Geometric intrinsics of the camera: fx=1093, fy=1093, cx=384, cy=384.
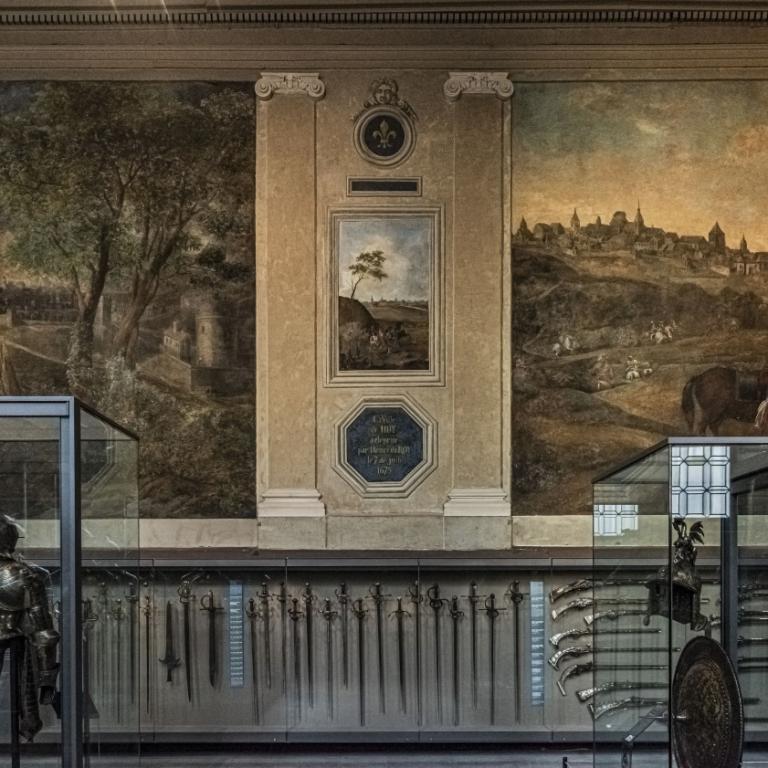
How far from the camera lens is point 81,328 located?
10.8 metres

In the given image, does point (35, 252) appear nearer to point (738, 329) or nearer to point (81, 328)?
point (81, 328)

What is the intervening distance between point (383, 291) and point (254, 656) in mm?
3705

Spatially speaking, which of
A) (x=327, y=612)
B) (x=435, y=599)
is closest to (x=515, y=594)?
(x=435, y=599)

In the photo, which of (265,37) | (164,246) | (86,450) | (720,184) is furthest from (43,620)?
(720,184)

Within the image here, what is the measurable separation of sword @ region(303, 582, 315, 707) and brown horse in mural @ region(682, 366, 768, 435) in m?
4.08

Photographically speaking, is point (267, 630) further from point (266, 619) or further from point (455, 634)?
point (455, 634)

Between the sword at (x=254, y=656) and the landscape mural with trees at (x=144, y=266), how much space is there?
1.01 m

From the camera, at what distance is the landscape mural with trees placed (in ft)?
35.4

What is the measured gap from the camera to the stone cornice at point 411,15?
427 inches

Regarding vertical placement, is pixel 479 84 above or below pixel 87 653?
above

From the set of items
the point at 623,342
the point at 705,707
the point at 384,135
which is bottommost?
the point at 705,707

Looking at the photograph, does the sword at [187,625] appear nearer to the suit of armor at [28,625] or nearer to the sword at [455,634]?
the sword at [455,634]

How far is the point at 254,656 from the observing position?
33.3 feet

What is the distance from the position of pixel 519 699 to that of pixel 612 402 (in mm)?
3011
